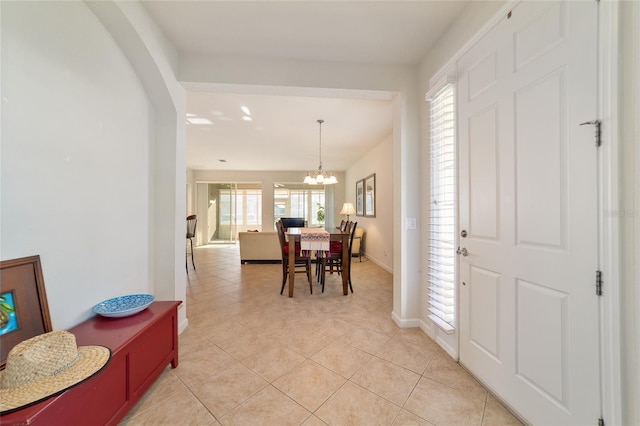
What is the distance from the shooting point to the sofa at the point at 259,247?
548 centimetres

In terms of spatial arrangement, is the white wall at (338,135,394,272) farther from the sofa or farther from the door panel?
the door panel

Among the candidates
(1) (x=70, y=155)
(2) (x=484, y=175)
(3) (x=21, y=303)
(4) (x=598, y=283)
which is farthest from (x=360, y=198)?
(3) (x=21, y=303)

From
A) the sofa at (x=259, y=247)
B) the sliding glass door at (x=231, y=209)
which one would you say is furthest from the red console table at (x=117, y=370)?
the sliding glass door at (x=231, y=209)

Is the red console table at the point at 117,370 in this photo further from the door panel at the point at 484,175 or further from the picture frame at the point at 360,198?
the picture frame at the point at 360,198

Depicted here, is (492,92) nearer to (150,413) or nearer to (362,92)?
(362,92)

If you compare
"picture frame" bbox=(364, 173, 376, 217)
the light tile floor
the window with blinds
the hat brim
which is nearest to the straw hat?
the hat brim

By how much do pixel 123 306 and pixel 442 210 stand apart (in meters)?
2.57

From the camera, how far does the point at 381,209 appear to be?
5207mm

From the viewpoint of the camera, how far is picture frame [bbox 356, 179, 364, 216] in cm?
650

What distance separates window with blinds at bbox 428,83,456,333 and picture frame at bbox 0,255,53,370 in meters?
2.57

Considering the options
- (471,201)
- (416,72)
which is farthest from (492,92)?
(416,72)

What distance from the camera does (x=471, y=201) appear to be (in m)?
1.73

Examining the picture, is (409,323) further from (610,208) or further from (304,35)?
(304,35)

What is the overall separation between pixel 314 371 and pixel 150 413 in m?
1.04
